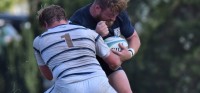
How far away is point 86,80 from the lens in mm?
7129

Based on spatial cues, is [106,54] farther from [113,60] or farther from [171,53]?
[171,53]

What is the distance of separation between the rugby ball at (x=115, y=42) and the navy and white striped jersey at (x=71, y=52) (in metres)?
0.39

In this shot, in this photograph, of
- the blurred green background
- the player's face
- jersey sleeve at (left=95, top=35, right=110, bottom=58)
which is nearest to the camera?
jersey sleeve at (left=95, top=35, right=110, bottom=58)

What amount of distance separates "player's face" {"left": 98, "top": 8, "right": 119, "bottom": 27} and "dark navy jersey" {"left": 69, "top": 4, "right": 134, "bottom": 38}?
116mm

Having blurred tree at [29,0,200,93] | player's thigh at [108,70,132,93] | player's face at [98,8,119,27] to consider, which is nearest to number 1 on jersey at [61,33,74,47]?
player's face at [98,8,119,27]

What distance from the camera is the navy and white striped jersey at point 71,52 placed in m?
7.15

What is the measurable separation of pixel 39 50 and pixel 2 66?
838cm

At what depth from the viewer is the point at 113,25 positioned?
306 inches

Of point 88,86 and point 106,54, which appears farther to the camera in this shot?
point 106,54

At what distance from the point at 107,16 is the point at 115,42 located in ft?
0.95

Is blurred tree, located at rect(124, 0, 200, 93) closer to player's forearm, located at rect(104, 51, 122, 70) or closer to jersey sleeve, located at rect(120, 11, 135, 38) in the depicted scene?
jersey sleeve, located at rect(120, 11, 135, 38)

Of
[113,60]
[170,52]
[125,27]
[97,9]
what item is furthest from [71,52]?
[170,52]

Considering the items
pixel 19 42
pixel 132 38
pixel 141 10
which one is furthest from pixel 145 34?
pixel 132 38

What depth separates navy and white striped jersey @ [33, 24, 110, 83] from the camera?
23.5 feet
